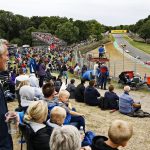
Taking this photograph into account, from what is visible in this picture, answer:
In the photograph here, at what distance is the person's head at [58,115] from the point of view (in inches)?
242

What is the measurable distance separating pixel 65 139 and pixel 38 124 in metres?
2.06

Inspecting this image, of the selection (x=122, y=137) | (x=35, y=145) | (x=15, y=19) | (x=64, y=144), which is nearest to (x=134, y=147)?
(x=35, y=145)

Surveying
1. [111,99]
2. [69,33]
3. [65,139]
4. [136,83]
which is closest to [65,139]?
[65,139]

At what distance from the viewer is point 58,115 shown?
6.21m

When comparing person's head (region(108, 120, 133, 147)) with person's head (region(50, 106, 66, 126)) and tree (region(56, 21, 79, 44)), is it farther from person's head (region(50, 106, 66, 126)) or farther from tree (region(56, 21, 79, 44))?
tree (region(56, 21, 79, 44))

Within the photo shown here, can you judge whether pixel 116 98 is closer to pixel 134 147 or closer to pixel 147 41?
pixel 134 147

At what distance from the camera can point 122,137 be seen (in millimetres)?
4777

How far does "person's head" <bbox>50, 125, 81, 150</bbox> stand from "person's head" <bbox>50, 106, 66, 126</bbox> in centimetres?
234

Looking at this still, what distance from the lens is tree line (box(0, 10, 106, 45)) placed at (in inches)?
4168

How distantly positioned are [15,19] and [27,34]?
9296 millimetres

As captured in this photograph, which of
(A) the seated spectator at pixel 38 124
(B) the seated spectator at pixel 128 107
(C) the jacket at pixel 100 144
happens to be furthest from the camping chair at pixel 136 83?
(C) the jacket at pixel 100 144

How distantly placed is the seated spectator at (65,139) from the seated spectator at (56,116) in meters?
2.34

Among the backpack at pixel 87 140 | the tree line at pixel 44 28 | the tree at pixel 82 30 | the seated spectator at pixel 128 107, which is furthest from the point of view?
the tree at pixel 82 30

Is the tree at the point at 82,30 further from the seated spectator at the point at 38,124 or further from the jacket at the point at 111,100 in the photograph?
the seated spectator at the point at 38,124
